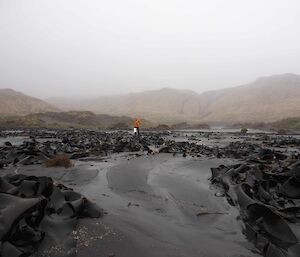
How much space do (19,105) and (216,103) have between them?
7232 cm

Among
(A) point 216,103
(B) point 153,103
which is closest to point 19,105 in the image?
(B) point 153,103

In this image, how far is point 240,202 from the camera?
438 cm

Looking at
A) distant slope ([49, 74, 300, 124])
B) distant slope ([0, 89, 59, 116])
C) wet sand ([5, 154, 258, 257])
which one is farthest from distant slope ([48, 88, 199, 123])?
wet sand ([5, 154, 258, 257])

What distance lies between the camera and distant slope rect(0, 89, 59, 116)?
248ft

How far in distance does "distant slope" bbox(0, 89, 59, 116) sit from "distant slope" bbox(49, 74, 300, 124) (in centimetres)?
2339

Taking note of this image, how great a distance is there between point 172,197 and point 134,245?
6.76ft

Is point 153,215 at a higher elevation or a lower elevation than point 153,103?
lower

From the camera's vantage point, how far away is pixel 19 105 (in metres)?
81.1

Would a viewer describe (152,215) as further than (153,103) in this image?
No

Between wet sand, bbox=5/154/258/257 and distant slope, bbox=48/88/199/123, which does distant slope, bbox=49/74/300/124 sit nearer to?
distant slope, bbox=48/88/199/123

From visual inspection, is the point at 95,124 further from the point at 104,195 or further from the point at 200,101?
the point at 200,101

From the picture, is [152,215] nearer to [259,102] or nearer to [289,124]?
[289,124]

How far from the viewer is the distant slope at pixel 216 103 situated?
81312 mm

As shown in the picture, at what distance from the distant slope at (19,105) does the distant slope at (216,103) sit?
76.7 ft
